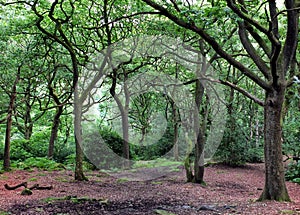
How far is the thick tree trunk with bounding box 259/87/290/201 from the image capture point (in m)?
6.96

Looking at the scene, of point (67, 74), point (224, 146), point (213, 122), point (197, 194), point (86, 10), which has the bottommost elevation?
point (197, 194)

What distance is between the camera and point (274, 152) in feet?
23.1

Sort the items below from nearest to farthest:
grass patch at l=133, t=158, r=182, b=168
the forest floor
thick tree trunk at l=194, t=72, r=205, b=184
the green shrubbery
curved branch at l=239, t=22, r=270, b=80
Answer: the forest floor < curved branch at l=239, t=22, r=270, b=80 < thick tree trunk at l=194, t=72, r=205, b=184 < the green shrubbery < grass patch at l=133, t=158, r=182, b=168

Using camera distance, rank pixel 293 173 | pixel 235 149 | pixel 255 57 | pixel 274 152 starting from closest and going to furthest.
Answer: pixel 274 152 → pixel 255 57 → pixel 293 173 → pixel 235 149

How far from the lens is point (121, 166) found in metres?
16.5

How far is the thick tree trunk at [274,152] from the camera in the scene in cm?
696

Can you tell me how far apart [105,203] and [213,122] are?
11577mm

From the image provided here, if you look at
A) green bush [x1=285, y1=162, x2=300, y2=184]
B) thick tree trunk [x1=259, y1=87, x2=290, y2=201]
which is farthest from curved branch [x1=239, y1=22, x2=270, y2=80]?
green bush [x1=285, y1=162, x2=300, y2=184]

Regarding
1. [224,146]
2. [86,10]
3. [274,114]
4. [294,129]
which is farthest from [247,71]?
[224,146]

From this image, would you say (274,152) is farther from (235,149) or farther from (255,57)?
(235,149)

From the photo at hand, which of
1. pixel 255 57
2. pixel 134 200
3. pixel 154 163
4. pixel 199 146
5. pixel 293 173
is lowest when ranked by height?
pixel 134 200

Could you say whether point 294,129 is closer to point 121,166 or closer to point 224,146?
point 224,146

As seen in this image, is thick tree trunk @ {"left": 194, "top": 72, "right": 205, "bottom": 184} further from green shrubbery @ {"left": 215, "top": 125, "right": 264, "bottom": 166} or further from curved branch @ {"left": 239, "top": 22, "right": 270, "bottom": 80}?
green shrubbery @ {"left": 215, "top": 125, "right": 264, "bottom": 166}

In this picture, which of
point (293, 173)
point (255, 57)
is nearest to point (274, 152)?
point (255, 57)
